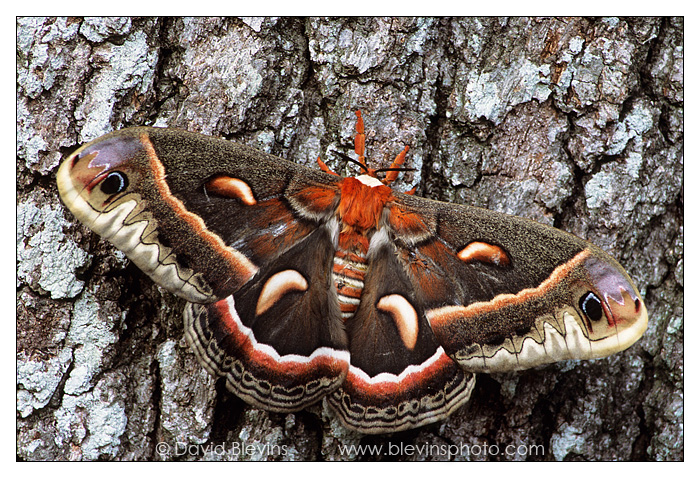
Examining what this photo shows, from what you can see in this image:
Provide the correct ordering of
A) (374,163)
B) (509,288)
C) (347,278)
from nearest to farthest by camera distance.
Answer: (509,288) → (347,278) → (374,163)

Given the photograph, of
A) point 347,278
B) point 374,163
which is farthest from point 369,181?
point 347,278

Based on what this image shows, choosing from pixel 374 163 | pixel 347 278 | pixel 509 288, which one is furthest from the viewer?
pixel 374 163

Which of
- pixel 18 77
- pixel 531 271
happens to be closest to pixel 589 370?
pixel 531 271

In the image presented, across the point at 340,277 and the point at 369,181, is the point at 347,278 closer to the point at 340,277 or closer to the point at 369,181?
the point at 340,277

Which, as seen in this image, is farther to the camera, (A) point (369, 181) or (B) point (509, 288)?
(A) point (369, 181)

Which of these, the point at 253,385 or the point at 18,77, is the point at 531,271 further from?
the point at 18,77

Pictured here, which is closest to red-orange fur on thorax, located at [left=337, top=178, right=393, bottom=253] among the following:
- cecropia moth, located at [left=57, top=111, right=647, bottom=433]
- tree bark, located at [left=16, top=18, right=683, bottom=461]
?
cecropia moth, located at [left=57, top=111, right=647, bottom=433]

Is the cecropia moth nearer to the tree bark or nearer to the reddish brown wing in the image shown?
the reddish brown wing
